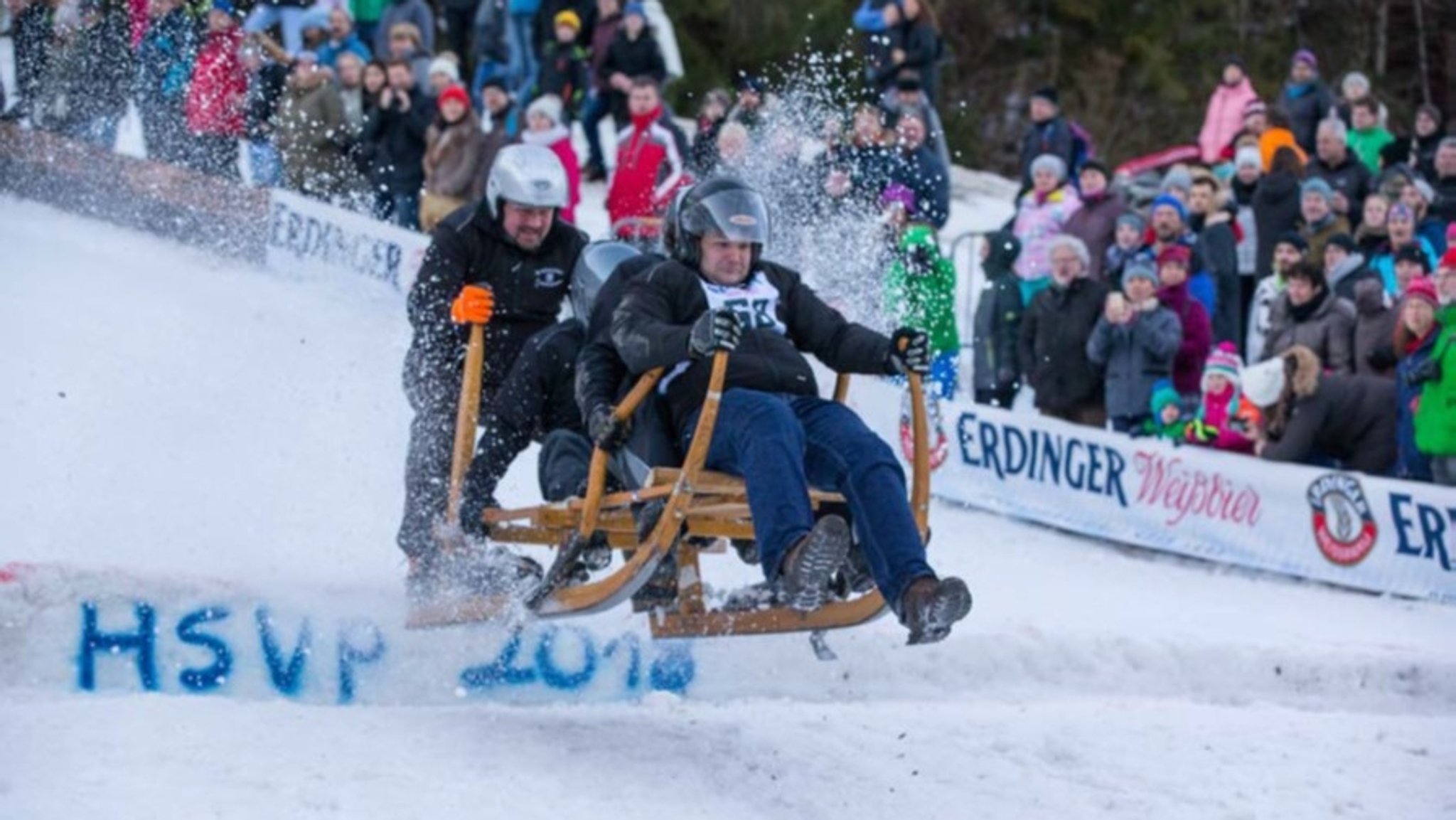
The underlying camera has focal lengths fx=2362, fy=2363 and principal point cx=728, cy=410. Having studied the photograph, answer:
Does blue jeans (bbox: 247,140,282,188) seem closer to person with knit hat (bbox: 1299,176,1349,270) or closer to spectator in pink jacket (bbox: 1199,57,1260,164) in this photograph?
spectator in pink jacket (bbox: 1199,57,1260,164)

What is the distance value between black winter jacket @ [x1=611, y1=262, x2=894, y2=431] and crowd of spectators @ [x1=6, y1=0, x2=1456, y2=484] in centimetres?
448

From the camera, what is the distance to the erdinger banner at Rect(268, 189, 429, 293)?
14812 millimetres

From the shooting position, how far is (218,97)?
1631 centimetres

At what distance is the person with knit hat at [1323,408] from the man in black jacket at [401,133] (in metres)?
6.36

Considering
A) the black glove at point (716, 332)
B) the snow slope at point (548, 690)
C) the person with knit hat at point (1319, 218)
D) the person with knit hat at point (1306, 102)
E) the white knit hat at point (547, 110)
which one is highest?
the person with knit hat at point (1306, 102)

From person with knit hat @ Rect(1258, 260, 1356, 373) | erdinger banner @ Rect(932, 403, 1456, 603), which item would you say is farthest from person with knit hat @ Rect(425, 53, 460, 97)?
person with knit hat @ Rect(1258, 260, 1356, 373)

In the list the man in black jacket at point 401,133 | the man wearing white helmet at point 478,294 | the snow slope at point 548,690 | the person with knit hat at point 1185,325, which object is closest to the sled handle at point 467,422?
the man wearing white helmet at point 478,294

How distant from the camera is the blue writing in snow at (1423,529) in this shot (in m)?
11.0

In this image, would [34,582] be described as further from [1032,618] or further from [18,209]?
[18,209]

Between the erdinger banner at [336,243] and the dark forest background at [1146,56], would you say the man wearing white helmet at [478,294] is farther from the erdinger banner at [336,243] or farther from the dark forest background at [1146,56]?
the dark forest background at [1146,56]

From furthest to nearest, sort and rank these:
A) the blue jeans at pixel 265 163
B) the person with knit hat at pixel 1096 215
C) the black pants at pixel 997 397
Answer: the blue jeans at pixel 265 163, the person with knit hat at pixel 1096 215, the black pants at pixel 997 397

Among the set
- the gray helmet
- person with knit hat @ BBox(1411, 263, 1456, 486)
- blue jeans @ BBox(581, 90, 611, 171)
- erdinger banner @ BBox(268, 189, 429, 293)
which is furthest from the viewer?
blue jeans @ BBox(581, 90, 611, 171)

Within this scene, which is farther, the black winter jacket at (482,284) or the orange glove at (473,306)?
the black winter jacket at (482,284)

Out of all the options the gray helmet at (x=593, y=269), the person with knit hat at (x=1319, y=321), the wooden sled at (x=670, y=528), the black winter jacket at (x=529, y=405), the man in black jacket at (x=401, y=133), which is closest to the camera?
the wooden sled at (x=670, y=528)
